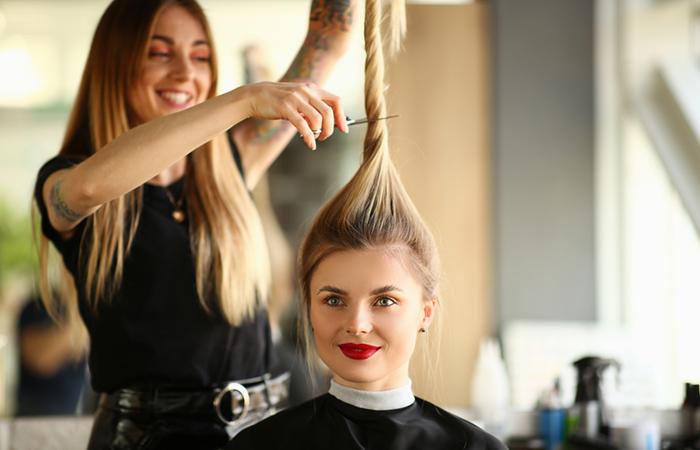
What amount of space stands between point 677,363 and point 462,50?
1491mm

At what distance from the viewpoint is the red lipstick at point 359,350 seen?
1.60 metres

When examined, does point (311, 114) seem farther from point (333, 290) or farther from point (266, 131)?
point (266, 131)

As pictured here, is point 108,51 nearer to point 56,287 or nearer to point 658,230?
point 56,287

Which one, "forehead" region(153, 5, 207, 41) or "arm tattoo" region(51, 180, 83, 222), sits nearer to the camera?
"arm tattoo" region(51, 180, 83, 222)

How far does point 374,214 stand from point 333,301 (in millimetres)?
167

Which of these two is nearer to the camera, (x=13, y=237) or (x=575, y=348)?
(x=575, y=348)

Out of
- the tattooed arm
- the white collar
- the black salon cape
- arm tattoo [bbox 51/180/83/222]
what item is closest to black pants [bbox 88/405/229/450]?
the black salon cape

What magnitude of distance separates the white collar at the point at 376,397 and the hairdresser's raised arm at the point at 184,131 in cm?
44

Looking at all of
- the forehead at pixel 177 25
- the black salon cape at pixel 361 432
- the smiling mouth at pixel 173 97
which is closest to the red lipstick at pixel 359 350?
the black salon cape at pixel 361 432

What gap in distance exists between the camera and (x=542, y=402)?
8.02 ft

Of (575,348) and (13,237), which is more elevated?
(13,237)

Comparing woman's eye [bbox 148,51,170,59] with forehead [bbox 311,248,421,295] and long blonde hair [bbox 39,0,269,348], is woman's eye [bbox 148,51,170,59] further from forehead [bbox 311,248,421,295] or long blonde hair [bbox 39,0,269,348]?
forehead [bbox 311,248,421,295]

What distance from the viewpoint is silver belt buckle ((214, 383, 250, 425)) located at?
1.79 meters

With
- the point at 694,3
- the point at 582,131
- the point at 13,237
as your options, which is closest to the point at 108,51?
the point at 694,3
